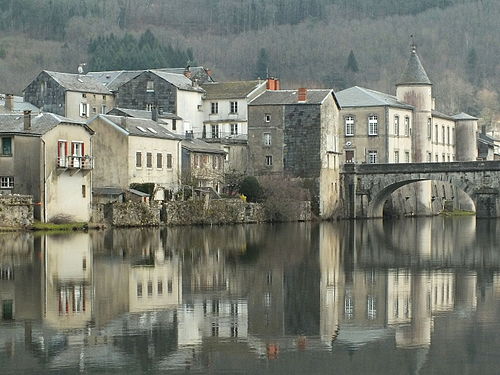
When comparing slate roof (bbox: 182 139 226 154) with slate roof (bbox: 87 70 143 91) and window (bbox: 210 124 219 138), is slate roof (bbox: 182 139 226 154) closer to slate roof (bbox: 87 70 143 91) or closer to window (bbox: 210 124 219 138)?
window (bbox: 210 124 219 138)

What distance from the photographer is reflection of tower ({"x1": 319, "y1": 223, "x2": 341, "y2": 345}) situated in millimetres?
27578

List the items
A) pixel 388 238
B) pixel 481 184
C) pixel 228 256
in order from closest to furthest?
pixel 228 256 → pixel 388 238 → pixel 481 184

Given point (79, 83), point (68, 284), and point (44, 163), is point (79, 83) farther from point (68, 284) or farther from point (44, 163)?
point (68, 284)

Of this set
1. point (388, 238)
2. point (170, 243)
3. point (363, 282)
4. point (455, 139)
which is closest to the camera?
point (363, 282)

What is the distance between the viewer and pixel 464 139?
124000 mm

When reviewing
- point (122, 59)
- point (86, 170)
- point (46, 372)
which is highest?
point (122, 59)

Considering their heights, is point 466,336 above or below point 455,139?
below

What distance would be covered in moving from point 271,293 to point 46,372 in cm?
1229

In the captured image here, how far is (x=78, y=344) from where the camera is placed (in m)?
25.5

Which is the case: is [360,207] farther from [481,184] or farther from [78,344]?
[78,344]

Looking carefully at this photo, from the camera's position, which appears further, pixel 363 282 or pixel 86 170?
pixel 86 170

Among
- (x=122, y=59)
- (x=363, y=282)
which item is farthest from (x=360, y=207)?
(x=122, y=59)

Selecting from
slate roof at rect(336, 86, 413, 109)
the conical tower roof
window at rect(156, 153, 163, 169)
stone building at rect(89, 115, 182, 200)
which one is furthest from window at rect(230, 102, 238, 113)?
window at rect(156, 153, 163, 169)

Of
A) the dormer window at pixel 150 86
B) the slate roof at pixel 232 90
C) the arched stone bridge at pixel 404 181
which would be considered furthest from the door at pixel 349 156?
the dormer window at pixel 150 86
